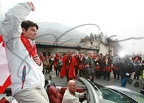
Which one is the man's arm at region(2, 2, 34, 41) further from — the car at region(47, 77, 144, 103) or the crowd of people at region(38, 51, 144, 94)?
the crowd of people at region(38, 51, 144, 94)

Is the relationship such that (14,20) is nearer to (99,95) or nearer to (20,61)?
(20,61)

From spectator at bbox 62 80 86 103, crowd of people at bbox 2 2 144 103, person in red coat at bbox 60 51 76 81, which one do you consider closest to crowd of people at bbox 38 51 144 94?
person in red coat at bbox 60 51 76 81

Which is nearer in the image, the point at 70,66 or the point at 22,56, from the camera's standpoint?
the point at 22,56

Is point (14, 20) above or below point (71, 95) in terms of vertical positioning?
above

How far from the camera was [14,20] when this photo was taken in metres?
2.33

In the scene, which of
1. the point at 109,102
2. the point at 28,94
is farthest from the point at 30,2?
the point at 109,102

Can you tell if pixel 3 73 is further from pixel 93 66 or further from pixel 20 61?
pixel 93 66

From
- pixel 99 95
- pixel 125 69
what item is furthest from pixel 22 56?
pixel 125 69

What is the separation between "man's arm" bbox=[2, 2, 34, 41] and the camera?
7.63 ft

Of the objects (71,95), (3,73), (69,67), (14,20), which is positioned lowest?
(71,95)

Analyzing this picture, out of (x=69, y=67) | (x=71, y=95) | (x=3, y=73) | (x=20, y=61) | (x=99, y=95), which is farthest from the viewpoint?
(x=69, y=67)

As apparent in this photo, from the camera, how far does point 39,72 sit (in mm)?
2621

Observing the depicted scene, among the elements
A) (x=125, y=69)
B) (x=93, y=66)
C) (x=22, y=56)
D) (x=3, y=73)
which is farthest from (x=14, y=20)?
(x=93, y=66)

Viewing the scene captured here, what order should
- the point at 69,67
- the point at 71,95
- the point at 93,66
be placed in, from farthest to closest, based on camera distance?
1. the point at 69,67
2. the point at 93,66
3. the point at 71,95
